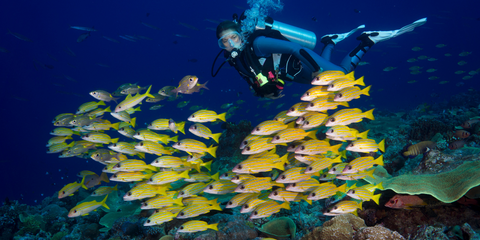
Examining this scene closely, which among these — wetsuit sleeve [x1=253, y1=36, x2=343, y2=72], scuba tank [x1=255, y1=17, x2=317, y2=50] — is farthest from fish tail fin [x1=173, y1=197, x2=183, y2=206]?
scuba tank [x1=255, y1=17, x2=317, y2=50]

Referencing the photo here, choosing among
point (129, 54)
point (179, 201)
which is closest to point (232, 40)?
point (179, 201)

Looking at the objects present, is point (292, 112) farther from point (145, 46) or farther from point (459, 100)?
point (145, 46)

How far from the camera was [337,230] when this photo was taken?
9.32ft

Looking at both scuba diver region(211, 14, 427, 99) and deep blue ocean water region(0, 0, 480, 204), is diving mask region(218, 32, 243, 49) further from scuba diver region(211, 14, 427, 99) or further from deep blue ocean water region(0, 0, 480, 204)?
deep blue ocean water region(0, 0, 480, 204)

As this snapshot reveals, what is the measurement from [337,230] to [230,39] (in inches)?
174

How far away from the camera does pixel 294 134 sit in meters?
3.34

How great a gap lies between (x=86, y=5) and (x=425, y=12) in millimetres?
122758

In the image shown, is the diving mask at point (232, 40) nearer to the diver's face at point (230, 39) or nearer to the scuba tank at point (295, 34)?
the diver's face at point (230, 39)

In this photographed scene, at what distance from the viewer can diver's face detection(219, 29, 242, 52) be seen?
198 inches

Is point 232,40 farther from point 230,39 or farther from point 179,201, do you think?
point 179,201

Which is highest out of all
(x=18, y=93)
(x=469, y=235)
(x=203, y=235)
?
(x=469, y=235)

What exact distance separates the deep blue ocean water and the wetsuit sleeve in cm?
4216

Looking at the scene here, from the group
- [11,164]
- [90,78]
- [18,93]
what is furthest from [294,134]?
[90,78]

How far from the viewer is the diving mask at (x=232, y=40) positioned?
5.04 m
